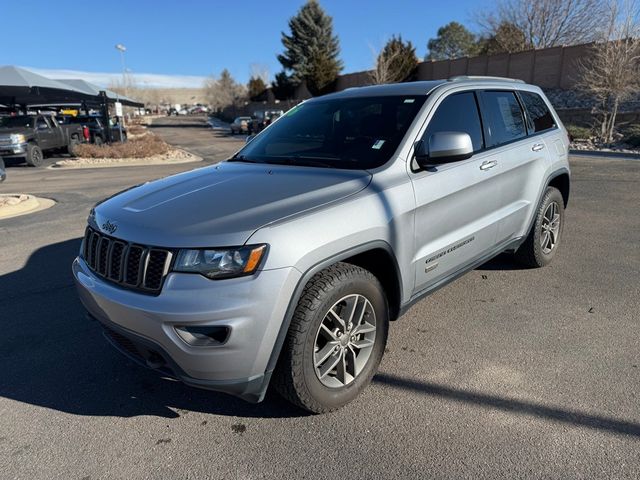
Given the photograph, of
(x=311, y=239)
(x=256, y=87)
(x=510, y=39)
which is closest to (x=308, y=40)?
(x=256, y=87)

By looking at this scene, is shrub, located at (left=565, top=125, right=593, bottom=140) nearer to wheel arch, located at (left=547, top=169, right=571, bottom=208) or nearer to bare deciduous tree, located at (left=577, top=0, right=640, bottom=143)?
bare deciduous tree, located at (left=577, top=0, right=640, bottom=143)

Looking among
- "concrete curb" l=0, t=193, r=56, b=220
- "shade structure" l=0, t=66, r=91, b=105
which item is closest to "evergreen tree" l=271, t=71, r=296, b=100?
"shade structure" l=0, t=66, r=91, b=105

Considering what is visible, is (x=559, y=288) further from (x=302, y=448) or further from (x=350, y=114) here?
(x=302, y=448)

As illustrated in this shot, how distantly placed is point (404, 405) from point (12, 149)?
17767 millimetres

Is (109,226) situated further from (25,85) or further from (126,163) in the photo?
(25,85)

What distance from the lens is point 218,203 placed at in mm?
2697

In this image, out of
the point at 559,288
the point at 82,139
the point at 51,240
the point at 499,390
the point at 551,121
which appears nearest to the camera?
the point at 499,390

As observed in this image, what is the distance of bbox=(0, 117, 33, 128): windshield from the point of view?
17.5 metres

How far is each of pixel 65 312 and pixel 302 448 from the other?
2776mm

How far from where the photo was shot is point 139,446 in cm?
254

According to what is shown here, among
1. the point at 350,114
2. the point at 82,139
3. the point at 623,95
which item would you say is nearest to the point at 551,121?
the point at 350,114

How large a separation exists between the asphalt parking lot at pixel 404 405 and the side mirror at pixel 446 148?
1373mm

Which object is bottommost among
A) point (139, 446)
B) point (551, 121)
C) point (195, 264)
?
point (139, 446)

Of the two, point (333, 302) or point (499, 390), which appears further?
point (499, 390)
